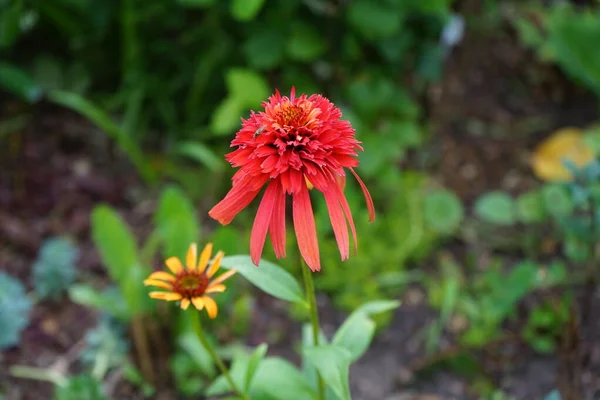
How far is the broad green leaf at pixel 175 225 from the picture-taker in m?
1.58

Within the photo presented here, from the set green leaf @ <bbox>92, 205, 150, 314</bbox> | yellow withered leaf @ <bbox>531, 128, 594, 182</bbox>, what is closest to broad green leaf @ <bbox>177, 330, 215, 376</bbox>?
green leaf @ <bbox>92, 205, 150, 314</bbox>

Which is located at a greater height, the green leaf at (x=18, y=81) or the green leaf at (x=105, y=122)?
the green leaf at (x=18, y=81)

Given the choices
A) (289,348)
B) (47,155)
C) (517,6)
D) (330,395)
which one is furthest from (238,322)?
(517,6)

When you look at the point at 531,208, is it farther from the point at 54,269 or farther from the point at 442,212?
the point at 54,269

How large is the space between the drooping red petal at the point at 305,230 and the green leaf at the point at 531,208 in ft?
4.50

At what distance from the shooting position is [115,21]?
6.91 feet

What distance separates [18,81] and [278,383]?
1369 mm

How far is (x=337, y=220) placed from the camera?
2.78 ft

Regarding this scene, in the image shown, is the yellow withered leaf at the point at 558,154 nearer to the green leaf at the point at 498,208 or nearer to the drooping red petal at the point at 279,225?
the green leaf at the point at 498,208

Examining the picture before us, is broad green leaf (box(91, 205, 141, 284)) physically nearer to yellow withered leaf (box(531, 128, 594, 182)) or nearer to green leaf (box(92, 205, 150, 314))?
green leaf (box(92, 205, 150, 314))

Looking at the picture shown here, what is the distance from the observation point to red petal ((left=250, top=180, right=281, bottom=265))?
0.83m

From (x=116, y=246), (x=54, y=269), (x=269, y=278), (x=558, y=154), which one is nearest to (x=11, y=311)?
(x=54, y=269)

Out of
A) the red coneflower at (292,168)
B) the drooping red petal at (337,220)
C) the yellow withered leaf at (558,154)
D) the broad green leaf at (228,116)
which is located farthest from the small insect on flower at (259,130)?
the yellow withered leaf at (558,154)

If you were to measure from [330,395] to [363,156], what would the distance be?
3.00 ft
